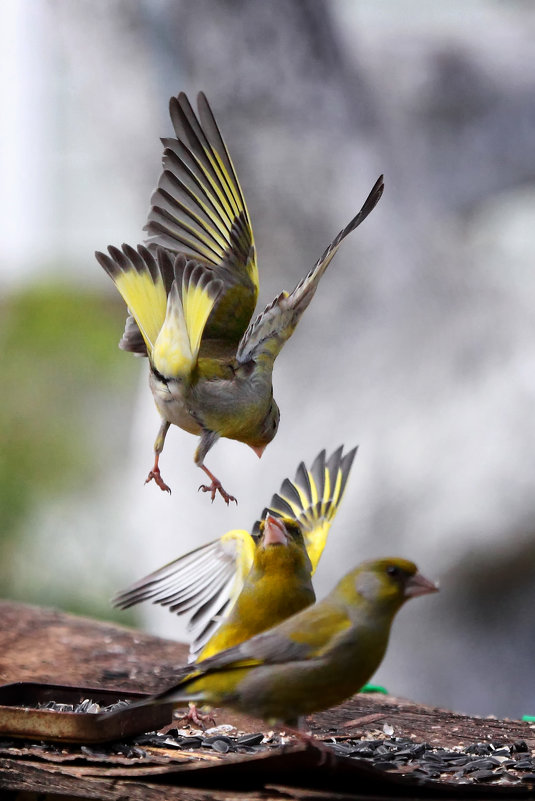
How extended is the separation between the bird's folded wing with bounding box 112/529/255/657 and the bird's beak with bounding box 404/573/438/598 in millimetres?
518

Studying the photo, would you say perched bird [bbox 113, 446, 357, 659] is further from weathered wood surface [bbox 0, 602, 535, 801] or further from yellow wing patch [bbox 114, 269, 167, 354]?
yellow wing patch [bbox 114, 269, 167, 354]

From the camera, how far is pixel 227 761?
1.58 m

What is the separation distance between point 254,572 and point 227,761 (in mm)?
435

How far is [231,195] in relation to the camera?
199 cm

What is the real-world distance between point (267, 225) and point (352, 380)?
867 mm

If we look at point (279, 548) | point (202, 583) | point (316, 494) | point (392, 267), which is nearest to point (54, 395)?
point (392, 267)

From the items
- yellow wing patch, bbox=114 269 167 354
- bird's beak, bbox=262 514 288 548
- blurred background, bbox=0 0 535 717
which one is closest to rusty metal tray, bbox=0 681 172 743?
bird's beak, bbox=262 514 288 548

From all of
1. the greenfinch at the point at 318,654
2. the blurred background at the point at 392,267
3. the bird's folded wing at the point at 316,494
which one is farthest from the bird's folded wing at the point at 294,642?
the blurred background at the point at 392,267

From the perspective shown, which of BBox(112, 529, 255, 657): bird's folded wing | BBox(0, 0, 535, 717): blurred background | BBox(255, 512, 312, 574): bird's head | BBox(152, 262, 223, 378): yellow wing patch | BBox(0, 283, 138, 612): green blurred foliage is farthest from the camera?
BBox(0, 283, 138, 612): green blurred foliage

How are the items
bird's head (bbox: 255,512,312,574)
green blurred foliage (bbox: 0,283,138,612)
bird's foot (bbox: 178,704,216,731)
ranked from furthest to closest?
green blurred foliage (bbox: 0,283,138,612) → bird's foot (bbox: 178,704,216,731) → bird's head (bbox: 255,512,312,574)

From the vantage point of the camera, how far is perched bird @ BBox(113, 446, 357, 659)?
1.88m

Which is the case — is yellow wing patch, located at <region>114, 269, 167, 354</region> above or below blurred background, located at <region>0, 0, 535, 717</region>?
below

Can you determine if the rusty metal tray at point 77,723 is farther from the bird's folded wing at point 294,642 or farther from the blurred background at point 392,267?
the blurred background at point 392,267

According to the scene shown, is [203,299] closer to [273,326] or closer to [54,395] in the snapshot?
[273,326]
